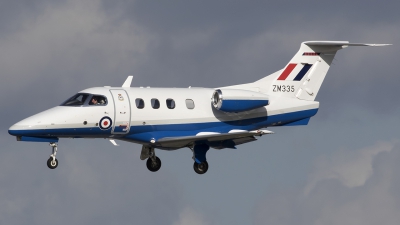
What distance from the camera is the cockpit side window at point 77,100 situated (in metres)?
40.5

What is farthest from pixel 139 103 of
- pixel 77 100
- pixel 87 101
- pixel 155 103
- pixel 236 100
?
pixel 236 100

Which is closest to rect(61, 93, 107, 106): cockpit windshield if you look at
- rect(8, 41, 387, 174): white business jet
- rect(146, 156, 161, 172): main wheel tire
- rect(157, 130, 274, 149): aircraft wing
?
rect(8, 41, 387, 174): white business jet

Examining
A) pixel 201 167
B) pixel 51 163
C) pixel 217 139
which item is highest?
pixel 217 139

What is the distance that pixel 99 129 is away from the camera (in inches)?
1587

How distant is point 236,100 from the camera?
138 feet

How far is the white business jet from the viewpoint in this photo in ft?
132

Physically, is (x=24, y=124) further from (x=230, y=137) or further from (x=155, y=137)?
(x=230, y=137)

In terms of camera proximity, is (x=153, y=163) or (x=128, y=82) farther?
(x=153, y=163)

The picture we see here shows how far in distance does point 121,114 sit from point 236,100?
520cm

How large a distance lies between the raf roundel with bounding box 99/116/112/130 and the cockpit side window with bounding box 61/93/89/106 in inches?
44.2

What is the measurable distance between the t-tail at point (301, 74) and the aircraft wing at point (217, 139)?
3351 mm

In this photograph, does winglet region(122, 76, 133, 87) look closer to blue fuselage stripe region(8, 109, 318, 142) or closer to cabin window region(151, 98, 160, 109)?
cabin window region(151, 98, 160, 109)

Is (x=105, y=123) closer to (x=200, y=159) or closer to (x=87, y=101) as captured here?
(x=87, y=101)

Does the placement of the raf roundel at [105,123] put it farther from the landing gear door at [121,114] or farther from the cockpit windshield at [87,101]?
the cockpit windshield at [87,101]
